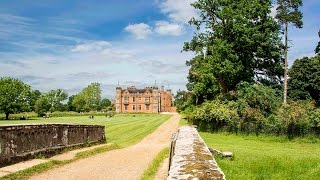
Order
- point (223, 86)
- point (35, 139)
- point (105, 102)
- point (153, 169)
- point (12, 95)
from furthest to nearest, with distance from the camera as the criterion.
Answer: point (105, 102) < point (12, 95) < point (223, 86) < point (35, 139) < point (153, 169)

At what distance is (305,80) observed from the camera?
61.4 meters

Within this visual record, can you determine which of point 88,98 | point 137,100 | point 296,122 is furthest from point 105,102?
point 296,122

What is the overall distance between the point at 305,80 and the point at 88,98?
9641 centimetres

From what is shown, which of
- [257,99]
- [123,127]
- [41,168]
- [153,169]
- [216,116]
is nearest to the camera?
[41,168]

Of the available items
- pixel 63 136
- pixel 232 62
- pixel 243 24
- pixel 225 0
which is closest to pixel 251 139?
pixel 232 62

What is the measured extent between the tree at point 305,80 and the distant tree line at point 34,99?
58.2 metres

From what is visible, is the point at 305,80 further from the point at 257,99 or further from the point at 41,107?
the point at 41,107

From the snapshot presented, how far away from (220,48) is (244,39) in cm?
257

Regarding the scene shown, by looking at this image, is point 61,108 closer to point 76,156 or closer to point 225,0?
point 225,0

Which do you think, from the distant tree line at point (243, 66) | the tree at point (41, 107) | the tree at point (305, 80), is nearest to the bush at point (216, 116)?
the distant tree line at point (243, 66)

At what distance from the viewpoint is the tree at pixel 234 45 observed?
41.0 meters

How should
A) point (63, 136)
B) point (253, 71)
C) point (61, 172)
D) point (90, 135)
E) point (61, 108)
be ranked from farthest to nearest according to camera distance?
1. point (61, 108)
2. point (253, 71)
3. point (90, 135)
4. point (63, 136)
5. point (61, 172)

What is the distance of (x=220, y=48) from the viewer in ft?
132

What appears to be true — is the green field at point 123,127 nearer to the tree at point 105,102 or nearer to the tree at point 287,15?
the tree at point 287,15
